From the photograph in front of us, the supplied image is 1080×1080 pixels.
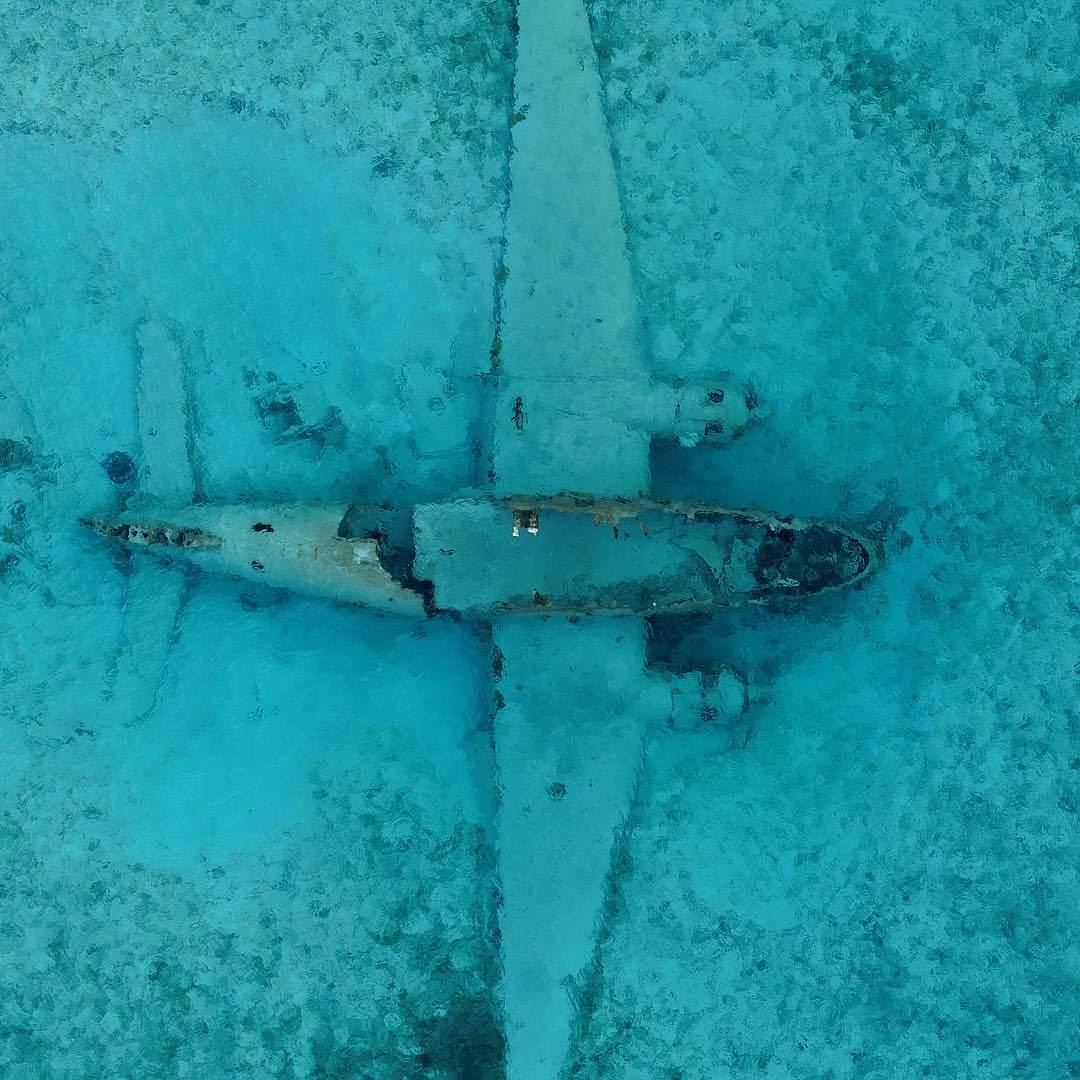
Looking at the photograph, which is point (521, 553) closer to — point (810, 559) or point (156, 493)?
point (810, 559)

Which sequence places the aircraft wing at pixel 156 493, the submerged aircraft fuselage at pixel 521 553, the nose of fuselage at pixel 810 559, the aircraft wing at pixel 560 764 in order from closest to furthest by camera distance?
1. the submerged aircraft fuselage at pixel 521 553
2. the nose of fuselage at pixel 810 559
3. the aircraft wing at pixel 560 764
4. the aircraft wing at pixel 156 493

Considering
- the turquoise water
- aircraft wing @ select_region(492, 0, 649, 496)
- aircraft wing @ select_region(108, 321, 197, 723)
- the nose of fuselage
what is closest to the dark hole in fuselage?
the turquoise water

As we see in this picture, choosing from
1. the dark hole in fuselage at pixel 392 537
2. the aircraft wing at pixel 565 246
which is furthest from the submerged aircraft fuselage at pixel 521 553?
the aircraft wing at pixel 565 246

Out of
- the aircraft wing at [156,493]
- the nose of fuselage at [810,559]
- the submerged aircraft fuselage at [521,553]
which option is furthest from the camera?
the aircraft wing at [156,493]

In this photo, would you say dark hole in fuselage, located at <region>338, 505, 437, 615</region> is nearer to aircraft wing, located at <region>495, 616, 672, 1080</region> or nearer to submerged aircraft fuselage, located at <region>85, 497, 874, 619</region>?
submerged aircraft fuselage, located at <region>85, 497, 874, 619</region>

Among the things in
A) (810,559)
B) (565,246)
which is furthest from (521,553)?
(565,246)

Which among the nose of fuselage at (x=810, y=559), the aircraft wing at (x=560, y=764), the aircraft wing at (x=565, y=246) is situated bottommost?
the aircraft wing at (x=560, y=764)

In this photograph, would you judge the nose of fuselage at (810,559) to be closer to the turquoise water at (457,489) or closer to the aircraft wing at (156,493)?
the turquoise water at (457,489)
